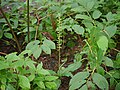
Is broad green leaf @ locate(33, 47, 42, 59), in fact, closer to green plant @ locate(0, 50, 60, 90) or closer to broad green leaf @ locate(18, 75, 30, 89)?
green plant @ locate(0, 50, 60, 90)

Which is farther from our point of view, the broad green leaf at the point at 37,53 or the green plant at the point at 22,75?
the broad green leaf at the point at 37,53

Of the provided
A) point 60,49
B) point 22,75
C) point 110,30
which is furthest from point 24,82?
point 60,49

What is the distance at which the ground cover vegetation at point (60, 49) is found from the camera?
136 cm

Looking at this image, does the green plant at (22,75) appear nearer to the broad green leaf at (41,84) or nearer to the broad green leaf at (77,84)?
the broad green leaf at (41,84)

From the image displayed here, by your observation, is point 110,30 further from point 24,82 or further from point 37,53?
point 24,82

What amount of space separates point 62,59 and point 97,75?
0.65m

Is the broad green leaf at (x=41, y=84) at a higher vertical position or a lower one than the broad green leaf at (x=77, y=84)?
lower

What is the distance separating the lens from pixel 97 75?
1339mm

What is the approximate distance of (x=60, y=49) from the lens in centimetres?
203

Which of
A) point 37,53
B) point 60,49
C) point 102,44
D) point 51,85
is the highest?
point 102,44

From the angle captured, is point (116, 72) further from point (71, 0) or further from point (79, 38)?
point (71, 0)

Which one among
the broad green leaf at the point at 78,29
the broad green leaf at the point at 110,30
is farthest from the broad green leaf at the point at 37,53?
the broad green leaf at the point at 110,30

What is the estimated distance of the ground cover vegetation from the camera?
1.36 metres

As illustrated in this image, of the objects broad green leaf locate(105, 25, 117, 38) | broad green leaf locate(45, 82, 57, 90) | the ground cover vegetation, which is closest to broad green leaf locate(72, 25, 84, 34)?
the ground cover vegetation
